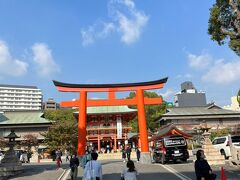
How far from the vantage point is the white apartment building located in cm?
17638

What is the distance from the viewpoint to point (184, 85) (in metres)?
119

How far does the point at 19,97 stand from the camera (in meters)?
181

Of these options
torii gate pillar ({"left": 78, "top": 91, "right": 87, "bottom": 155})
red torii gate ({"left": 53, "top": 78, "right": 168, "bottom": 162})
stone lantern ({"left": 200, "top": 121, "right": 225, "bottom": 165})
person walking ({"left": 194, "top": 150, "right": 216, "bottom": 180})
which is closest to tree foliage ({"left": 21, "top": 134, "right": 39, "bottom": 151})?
red torii gate ({"left": 53, "top": 78, "right": 168, "bottom": 162})

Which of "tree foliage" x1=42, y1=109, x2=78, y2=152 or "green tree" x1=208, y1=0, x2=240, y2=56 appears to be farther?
"tree foliage" x1=42, y1=109, x2=78, y2=152

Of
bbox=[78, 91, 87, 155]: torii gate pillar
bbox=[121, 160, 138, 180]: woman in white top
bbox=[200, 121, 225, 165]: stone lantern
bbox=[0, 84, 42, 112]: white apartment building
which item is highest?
bbox=[0, 84, 42, 112]: white apartment building

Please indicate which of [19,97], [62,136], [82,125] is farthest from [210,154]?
→ [19,97]

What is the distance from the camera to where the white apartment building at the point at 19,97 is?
176m

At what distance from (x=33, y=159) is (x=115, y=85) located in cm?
1983

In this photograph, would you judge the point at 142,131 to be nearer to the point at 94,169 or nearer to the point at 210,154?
the point at 210,154

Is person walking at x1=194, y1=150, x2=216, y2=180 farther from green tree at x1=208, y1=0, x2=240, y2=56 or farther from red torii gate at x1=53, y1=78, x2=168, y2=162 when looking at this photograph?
red torii gate at x1=53, y1=78, x2=168, y2=162

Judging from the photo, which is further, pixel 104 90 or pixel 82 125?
pixel 104 90

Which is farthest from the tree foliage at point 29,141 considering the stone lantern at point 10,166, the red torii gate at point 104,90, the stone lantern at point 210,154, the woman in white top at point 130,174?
Result: the woman in white top at point 130,174

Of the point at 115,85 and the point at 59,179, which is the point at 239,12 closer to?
the point at 59,179

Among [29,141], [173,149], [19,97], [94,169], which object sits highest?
[19,97]
